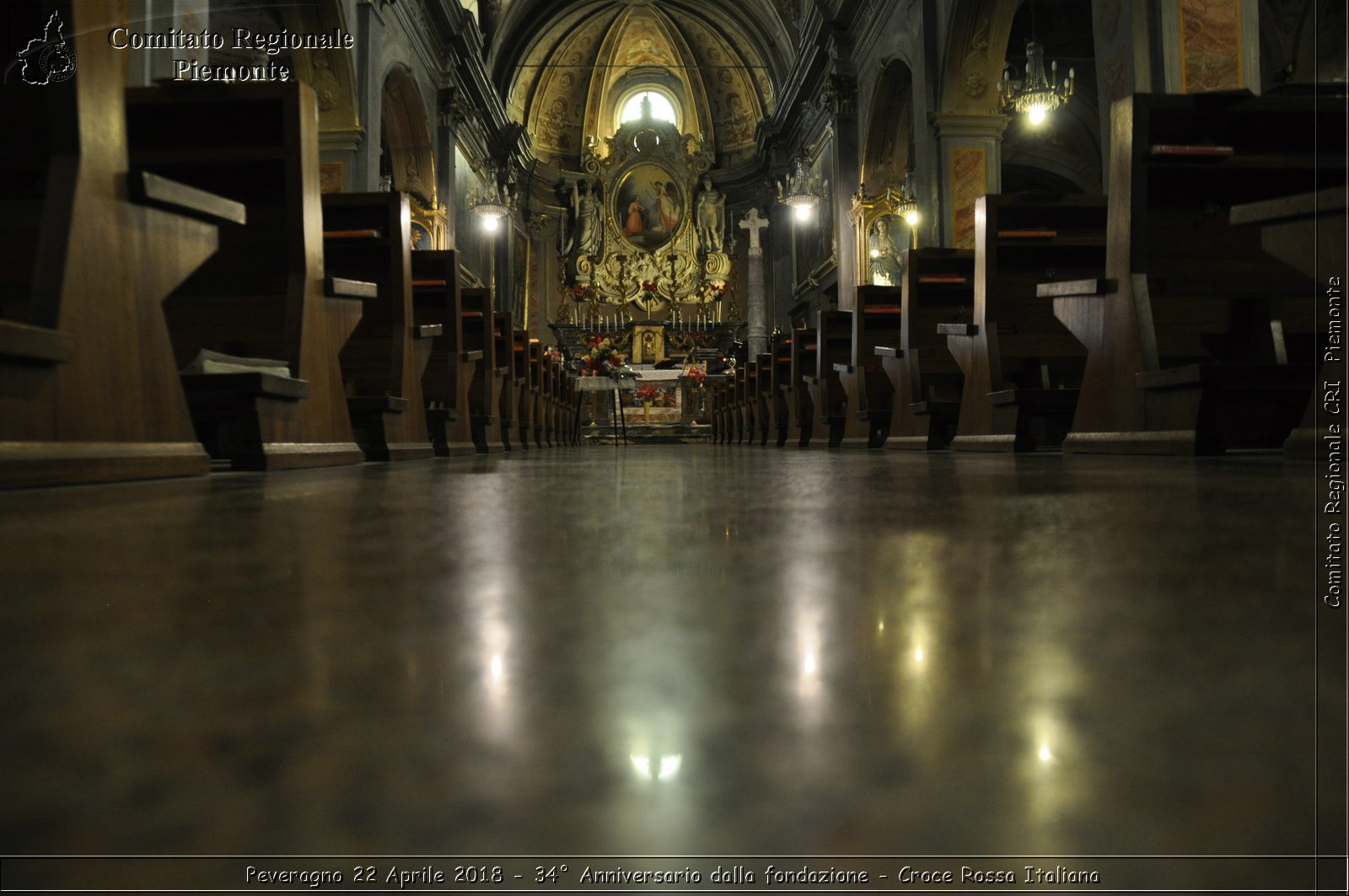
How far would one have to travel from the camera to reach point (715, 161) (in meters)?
17.1

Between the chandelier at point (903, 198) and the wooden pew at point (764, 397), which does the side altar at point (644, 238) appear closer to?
the chandelier at point (903, 198)

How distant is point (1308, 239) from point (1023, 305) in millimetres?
2088

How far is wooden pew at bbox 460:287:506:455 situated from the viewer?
534cm

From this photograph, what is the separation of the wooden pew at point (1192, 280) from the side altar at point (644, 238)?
13.7 m

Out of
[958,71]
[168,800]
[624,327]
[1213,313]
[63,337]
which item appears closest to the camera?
[168,800]

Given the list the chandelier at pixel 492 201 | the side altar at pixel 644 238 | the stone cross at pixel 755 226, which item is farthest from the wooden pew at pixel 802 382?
the side altar at pixel 644 238

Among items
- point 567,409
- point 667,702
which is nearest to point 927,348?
point 667,702

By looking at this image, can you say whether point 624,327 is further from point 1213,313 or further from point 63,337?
point 63,337

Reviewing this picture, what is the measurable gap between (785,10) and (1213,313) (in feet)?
41.0

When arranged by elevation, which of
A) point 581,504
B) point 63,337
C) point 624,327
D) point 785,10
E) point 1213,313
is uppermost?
point 785,10

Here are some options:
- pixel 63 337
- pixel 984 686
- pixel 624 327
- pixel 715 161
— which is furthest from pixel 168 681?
pixel 715 161

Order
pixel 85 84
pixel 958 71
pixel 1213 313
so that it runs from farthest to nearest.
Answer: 1. pixel 958 71
2. pixel 1213 313
3. pixel 85 84

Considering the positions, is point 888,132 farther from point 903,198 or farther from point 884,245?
point 884,245

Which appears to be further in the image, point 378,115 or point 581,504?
point 378,115
